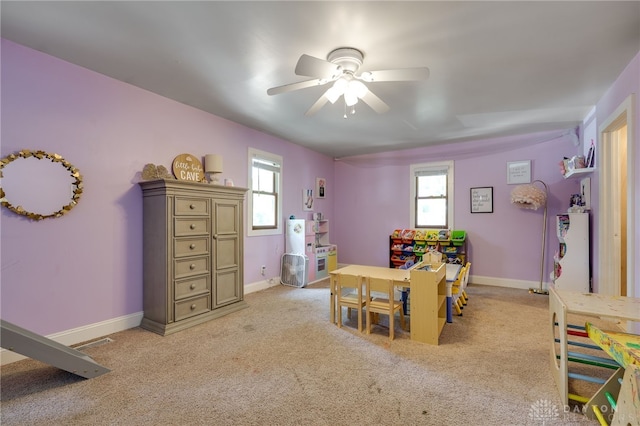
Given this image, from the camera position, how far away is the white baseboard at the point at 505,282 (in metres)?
4.56

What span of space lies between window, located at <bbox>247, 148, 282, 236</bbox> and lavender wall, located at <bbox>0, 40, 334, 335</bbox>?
1106 millimetres

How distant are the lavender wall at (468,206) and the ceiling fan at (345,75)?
3.21 meters

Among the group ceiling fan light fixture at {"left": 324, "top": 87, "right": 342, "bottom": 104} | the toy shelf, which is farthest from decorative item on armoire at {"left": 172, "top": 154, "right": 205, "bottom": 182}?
the toy shelf

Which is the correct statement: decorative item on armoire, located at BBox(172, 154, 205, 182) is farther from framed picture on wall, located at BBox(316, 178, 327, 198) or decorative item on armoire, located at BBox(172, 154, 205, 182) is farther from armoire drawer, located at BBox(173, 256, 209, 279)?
framed picture on wall, located at BBox(316, 178, 327, 198)

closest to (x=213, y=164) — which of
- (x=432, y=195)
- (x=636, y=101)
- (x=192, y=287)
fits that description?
(x=192, y=287)

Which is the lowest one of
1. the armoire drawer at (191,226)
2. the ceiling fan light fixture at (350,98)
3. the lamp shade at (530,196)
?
the armoire drawer at (191,226)

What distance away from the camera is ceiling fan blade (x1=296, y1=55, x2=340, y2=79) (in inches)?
77.4

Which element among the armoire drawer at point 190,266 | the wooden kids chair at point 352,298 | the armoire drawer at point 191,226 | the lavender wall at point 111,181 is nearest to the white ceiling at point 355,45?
the lavender wall at point 111,181

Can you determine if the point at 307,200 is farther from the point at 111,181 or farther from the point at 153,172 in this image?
the point at 111,181

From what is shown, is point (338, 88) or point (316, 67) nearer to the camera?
point (316, 67)

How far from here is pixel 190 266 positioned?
3.06m

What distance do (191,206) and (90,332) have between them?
1429 millimetres

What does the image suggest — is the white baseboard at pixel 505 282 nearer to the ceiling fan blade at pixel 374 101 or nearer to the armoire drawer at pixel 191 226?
the ceiling fan blade at pixel 374 101

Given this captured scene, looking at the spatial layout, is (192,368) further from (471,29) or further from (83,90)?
(471,29)
